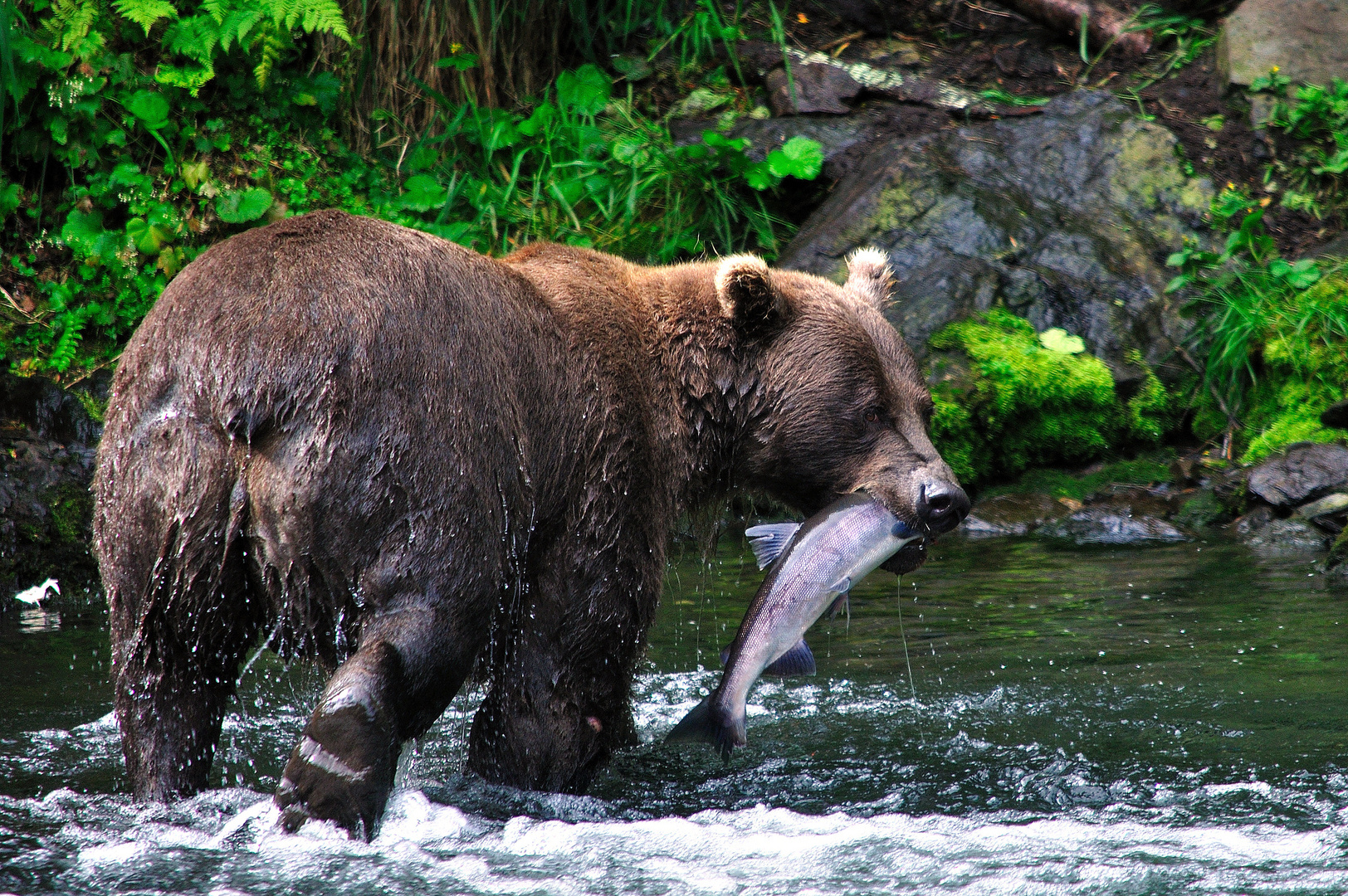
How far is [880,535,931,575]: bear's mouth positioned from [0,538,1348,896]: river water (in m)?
0.65

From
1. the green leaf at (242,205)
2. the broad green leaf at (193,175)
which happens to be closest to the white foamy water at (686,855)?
the green leaf at (242,205)

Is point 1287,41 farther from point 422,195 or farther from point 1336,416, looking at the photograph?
point 422,195

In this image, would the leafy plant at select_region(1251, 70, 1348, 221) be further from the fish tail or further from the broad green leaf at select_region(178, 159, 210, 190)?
the fish tail

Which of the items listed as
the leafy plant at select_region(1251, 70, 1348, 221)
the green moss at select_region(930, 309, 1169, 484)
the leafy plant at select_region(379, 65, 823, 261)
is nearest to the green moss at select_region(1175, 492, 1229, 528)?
the green moss at select_region(930, 309, 1169, 484)

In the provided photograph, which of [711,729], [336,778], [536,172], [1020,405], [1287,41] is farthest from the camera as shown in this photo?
[1287,41]

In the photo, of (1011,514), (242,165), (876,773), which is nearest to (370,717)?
(876,773)

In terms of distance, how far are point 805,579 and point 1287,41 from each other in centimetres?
914

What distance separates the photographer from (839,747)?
15.1ft

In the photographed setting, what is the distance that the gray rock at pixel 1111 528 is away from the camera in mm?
8219

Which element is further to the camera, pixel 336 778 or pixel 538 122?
pixel 538 122

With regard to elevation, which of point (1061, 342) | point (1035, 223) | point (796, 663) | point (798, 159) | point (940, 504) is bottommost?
point (796, 663)

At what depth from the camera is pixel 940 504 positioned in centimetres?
421

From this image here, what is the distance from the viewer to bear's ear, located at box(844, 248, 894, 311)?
489 centimetres

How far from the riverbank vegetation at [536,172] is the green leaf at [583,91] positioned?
25mm
